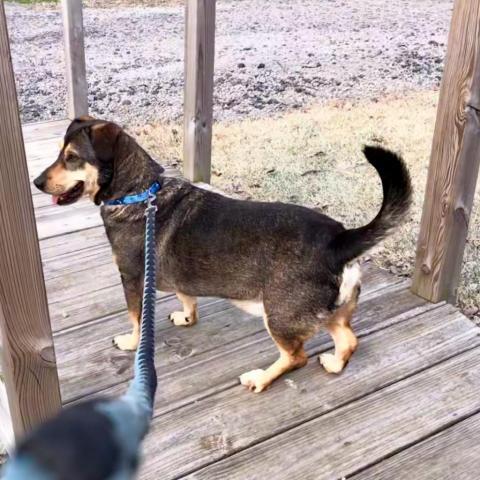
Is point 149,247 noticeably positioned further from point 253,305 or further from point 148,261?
point 253,305

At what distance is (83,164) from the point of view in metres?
2.74

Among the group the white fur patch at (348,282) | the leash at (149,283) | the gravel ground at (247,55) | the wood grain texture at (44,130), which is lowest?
the gravel ground at (247,55)

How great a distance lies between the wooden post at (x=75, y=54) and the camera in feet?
17.1

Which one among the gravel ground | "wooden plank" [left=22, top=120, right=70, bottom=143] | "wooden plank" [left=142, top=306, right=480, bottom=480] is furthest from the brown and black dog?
the gravel ground

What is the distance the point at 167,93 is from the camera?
25.4ft

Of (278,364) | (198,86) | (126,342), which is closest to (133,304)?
(126,342)

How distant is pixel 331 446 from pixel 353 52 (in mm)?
8013

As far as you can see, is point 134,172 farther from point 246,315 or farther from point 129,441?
point 129,441

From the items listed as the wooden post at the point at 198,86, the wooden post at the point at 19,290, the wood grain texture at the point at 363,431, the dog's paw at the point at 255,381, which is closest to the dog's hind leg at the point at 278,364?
the dog's paw at the point at 255,381

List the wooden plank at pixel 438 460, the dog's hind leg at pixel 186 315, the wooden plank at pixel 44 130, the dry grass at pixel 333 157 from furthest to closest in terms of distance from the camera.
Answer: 1. the wooden plank at pixel 44 130
2. the dry grass at pixel 333 157
3. the dog's hind leg at pixel 186 315
4. the wooden plank at pixel 438 460

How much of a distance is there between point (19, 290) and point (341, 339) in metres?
1.43

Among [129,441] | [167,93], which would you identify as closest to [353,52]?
[167,93]

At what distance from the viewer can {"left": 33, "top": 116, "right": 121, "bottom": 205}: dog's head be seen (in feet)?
8.87

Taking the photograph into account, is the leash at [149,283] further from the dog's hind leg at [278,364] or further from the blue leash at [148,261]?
the dog's hind leg at [278,364]
